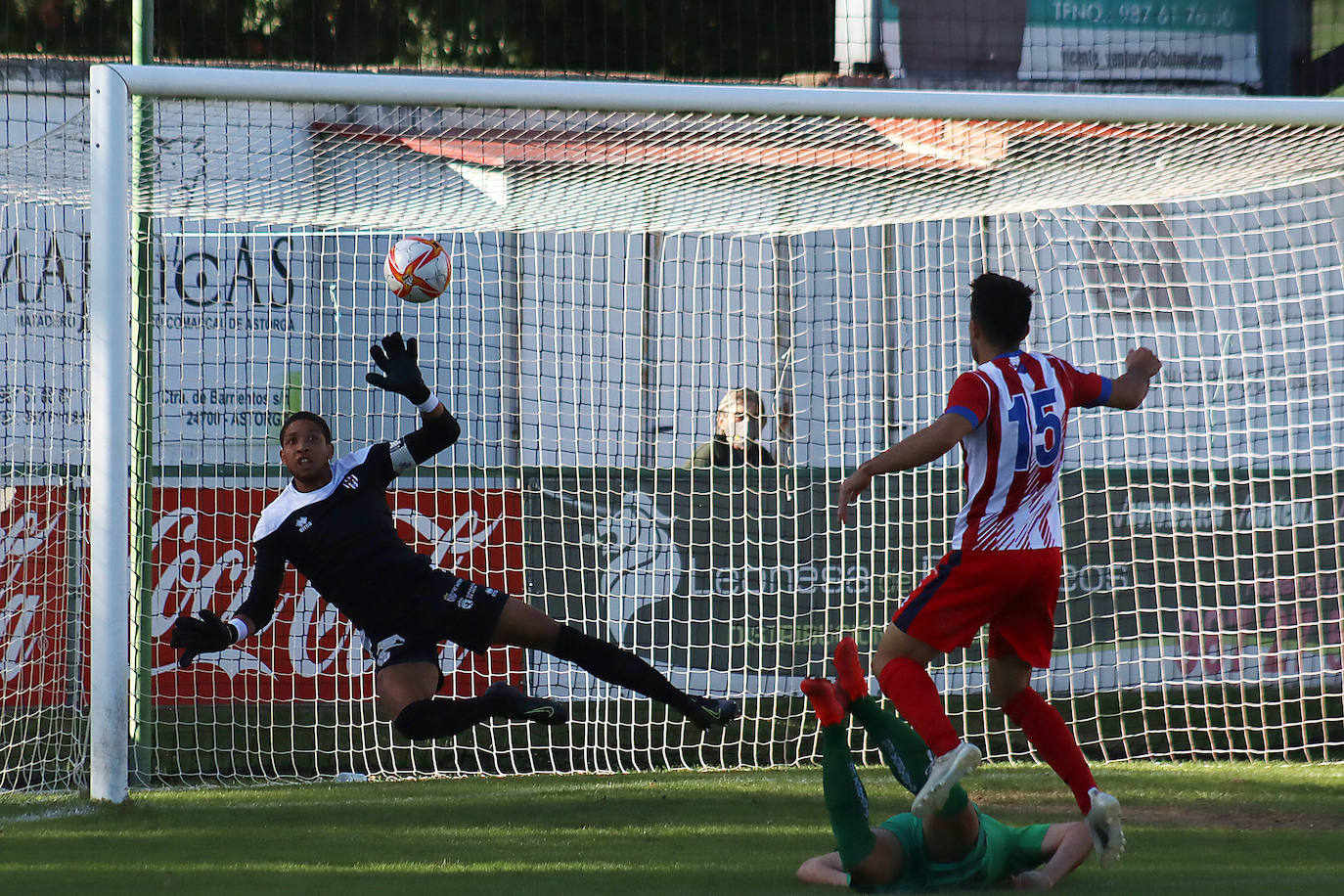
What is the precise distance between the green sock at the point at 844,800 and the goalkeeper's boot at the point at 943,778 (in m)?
0.15

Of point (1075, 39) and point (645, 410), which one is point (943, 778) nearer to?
point (645, 410)

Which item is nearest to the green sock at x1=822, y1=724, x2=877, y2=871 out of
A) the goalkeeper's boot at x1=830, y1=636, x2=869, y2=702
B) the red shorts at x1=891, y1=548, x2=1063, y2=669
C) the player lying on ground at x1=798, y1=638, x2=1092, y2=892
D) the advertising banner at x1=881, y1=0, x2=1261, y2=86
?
the player lying on ground at x1=798, y1=638, x2=1092, y2=892

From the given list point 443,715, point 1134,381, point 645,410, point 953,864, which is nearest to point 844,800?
point 953,864

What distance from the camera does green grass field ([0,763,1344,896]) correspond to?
443 cm

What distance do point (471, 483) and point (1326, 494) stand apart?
476 cm

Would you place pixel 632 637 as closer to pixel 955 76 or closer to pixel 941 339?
pixel 941 339

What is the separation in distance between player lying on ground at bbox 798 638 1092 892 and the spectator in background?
4.22 m

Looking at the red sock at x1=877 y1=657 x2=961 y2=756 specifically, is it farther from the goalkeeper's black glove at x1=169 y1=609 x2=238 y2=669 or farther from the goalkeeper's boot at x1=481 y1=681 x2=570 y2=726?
the goalkeeper's black glove at x1=169 y1=609 x2=238 y2=669

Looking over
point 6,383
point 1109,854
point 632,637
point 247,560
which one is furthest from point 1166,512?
point 6,383

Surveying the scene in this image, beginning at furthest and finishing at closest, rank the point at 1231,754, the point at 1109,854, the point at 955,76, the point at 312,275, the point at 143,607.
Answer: the point at 955,76
the point at 312,275
the point at 1231,754
the point at 143,607
the point at 1109,854

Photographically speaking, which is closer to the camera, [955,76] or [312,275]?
[312,275]

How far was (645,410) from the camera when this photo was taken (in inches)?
378

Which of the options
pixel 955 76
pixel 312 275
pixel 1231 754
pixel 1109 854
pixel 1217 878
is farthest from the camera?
pixel 955 76

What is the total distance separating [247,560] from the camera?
8070 mm
